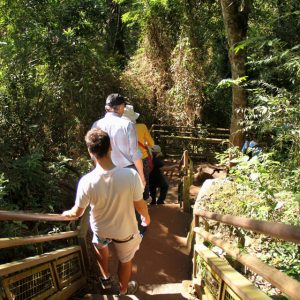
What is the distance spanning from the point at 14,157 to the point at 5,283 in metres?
3.72

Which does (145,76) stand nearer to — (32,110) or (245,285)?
(32,110)

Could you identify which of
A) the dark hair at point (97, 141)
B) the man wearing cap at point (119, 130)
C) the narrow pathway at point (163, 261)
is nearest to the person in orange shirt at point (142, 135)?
the man wearing cap at point (119, 130)

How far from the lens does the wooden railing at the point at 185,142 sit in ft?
44.5

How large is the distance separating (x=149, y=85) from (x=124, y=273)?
10.4 meters

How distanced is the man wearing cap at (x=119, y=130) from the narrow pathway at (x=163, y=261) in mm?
1462

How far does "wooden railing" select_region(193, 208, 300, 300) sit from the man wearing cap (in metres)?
1.01

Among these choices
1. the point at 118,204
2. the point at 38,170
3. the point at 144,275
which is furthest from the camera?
the point at 38,170

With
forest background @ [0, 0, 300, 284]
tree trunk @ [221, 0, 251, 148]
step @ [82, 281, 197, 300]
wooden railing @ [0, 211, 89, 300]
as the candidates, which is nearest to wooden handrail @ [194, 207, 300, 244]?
forest background @ [0, 0, 300, 284]

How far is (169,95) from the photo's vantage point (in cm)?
1341

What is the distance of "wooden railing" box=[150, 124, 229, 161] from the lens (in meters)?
13.6

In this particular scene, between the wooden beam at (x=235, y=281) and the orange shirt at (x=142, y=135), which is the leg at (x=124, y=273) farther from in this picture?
the orange shirt at (x=142, y=135)

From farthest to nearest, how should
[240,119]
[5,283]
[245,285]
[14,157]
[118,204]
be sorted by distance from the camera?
[240,119] < [14,157] < [118,204] < [5,283] < [245,285]

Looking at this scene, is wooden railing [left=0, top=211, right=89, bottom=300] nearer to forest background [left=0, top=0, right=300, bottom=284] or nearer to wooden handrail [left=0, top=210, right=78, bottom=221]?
wooden handrail [left=0, top=210, right=78, bottom=221]

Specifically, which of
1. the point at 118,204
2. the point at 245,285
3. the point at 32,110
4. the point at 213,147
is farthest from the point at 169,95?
the point at 245,285
